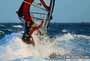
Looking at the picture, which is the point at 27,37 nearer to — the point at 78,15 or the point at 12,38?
the point at 12,38

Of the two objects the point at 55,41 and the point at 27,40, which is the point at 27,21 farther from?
the point at 55,41

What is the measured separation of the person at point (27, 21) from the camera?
2.71 metres

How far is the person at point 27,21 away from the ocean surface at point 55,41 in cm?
5

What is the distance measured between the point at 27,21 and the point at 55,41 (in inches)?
10.7

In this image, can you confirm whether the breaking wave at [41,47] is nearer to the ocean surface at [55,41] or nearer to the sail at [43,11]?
the ocean surface at [55,41]

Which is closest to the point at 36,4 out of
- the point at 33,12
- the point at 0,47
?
Result: the point at 33,12

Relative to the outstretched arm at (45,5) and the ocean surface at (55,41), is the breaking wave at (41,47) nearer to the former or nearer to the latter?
the ocean surface at (55,41)

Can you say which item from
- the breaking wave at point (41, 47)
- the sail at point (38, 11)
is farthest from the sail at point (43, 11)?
the breaking wave at point (41, 47)

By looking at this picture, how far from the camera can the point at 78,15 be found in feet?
9.05

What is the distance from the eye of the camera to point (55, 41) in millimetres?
2732

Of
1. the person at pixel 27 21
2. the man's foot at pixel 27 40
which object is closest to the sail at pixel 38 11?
the person at pixel 27 21

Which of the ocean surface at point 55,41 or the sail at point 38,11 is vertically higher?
the sail at point 38,11

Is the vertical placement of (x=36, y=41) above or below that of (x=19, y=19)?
below

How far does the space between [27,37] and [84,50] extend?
0.46 m
